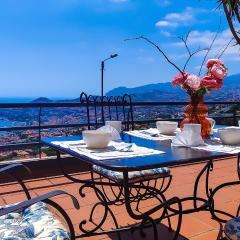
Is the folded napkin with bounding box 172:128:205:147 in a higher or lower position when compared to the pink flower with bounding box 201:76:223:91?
lower

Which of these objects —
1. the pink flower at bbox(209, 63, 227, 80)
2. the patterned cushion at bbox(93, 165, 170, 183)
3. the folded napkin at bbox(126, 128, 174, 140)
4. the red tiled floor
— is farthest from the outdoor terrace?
the pink flower at bbox(209, 63, 227, 80)

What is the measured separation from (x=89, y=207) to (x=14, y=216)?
1398mm

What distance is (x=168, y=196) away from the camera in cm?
330

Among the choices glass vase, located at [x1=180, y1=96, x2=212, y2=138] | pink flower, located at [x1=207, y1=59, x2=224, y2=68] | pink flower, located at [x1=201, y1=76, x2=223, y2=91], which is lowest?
glass vase, located at [x1=180, y1=96, x2=212, y2=138]

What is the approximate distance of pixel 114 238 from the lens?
2.40 meters

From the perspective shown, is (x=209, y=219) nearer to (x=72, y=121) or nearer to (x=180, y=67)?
(x=180, y=67)

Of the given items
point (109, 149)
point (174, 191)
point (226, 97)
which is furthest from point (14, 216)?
point (226, 97)

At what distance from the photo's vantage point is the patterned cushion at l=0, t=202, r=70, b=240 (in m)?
1.33

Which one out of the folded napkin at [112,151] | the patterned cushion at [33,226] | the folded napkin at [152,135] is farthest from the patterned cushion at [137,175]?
the patterned cushion at [33,226]

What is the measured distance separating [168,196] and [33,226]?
2050mm

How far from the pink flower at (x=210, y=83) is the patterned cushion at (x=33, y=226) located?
110 cm

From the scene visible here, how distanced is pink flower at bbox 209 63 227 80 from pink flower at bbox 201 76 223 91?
26 millimetres

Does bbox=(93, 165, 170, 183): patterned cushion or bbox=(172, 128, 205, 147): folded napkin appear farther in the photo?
bbox=(93, 165, 170, 183): patterned cushion

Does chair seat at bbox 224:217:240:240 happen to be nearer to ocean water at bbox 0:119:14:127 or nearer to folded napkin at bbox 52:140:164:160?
folded napkin at bbox 52:140:164:160
